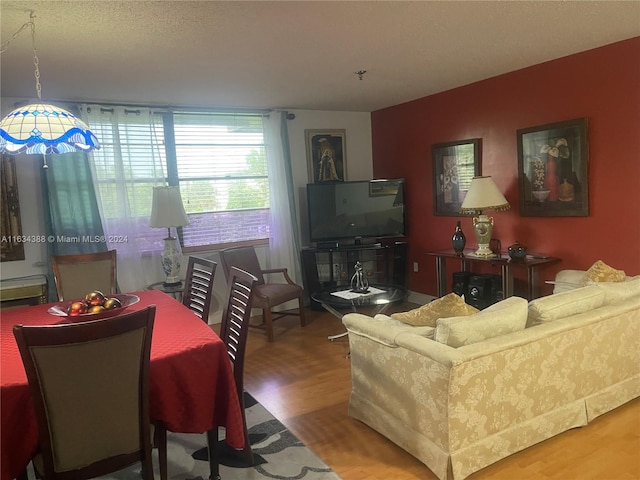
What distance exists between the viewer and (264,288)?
15.9 ft

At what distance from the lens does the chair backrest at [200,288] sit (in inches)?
119

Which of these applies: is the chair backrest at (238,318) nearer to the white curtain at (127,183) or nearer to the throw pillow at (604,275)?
the throw pillow at (604,275)

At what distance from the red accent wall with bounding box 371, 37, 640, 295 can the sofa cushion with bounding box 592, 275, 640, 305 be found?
0.80 m

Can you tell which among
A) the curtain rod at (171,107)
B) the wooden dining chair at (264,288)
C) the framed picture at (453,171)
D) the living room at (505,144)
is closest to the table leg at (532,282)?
the living room at (505,144)

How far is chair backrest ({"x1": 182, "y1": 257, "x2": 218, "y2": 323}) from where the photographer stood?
3.02m

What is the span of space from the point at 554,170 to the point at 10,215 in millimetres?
4767

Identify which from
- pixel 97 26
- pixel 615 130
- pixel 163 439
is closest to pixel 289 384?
pixel 163 439

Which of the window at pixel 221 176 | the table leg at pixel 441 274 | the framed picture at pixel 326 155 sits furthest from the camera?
the framed picture at pixel 326 155

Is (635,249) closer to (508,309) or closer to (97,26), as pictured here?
(508,309)

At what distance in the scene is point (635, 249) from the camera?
11.7 ft

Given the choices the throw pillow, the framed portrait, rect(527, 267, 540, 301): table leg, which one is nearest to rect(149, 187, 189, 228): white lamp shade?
the framed portrait

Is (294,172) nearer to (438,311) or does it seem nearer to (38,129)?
(438,311)

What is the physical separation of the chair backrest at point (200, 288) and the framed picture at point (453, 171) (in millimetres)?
2878

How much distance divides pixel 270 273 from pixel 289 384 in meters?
1.89
